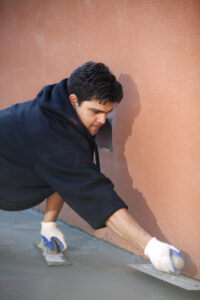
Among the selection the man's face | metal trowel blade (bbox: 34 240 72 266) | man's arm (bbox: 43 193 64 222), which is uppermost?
the man's face

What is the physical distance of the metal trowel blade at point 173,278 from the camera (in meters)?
1.81

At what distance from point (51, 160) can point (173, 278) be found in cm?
83

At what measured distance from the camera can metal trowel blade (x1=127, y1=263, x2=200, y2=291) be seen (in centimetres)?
181

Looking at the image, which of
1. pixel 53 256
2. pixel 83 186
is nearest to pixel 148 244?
pixel 83 186

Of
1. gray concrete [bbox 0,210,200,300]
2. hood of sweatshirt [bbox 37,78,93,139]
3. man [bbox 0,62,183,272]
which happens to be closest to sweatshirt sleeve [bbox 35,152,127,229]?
man [bbox 0,62,183,272]

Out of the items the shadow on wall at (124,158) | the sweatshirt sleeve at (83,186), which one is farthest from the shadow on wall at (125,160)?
the sweatshirt sleeve at (83,186)

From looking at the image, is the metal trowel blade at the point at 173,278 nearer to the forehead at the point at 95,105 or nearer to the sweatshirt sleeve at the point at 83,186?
the sweatshirt sleeve at the point at 83,186

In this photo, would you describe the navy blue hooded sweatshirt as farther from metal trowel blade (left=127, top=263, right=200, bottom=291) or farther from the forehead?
metal trowel blade (left=127, top=263, right=200, bottom=291)

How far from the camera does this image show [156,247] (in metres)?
1.85

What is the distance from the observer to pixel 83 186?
1.98m

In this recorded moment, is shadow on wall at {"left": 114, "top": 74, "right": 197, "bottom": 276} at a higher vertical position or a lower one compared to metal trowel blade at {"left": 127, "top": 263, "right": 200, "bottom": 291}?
higher

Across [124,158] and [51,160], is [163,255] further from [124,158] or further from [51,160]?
[124,158]

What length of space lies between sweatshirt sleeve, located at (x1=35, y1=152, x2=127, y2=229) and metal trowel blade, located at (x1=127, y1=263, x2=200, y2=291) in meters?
Result: 0.32

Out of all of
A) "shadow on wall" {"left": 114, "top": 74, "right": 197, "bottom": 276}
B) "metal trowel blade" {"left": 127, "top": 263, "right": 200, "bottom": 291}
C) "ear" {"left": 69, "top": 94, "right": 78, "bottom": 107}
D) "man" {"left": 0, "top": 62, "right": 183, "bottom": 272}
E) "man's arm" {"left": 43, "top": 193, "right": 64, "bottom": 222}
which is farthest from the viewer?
"man's arm" {"left": 43, "top": 193, "right": 64, "bottom": 222}
